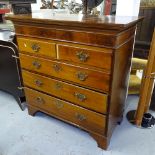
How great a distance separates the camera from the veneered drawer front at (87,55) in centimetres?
113

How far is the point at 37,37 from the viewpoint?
139 centimetres

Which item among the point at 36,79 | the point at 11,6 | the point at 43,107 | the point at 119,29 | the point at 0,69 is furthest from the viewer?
the point at 11,6

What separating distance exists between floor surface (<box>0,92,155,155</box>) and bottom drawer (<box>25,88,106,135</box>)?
0.15m

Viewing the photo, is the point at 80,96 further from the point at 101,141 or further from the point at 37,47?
the point at 37,47

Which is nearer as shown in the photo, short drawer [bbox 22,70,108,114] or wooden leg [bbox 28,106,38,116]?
short drawer [bbox 22,70,108,114]

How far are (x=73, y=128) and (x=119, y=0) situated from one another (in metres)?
1.32

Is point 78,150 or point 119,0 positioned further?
point 119,0

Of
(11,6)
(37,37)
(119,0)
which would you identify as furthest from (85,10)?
(11,6)

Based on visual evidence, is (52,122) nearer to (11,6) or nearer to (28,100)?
(28,100)

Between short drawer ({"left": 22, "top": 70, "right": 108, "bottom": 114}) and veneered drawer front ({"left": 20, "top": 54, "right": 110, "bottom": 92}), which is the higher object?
veneered drawer front ({"left": 20, "top": 54, "right": 110, "bottom": 92})

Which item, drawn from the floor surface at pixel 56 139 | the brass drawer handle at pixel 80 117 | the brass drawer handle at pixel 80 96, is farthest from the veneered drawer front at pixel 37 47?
the floor surface at pixel 56 139

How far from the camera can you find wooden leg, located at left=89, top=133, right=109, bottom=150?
1427 mm

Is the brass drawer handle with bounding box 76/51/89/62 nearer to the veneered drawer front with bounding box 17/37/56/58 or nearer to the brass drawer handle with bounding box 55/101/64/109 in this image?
the veneered drawer front with bounding box 17/37/56/58

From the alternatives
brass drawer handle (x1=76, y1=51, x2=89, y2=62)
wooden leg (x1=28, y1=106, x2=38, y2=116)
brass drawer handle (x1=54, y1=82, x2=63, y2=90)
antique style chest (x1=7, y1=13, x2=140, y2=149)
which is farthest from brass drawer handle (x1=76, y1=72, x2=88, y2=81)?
wooden leg (x1=28, y1=106, x2=38, y2=116)
